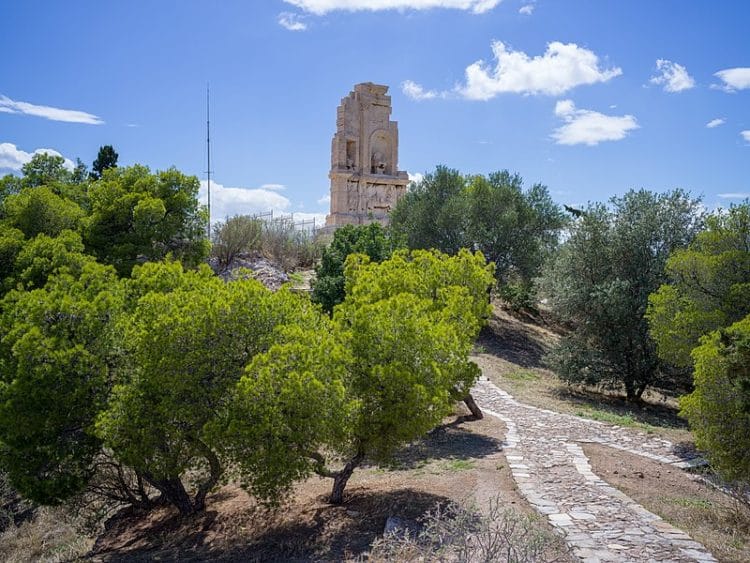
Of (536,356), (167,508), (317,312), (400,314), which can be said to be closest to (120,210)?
(167,508)

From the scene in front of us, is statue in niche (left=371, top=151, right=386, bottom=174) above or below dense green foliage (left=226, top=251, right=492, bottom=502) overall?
above

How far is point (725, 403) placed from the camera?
32.1ft

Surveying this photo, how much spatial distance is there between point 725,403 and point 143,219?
17.2m

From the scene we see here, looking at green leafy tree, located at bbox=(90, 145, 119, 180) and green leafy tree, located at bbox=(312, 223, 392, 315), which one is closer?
green leafy tree, located at bbox=(312, 223, 392, 315)

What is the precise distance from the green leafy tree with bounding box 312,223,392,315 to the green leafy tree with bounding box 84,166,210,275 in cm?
420

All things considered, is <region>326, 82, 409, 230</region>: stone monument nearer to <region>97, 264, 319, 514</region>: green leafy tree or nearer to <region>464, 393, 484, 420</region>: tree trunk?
<region>464, 393, 484, 420</region>: tree trunk

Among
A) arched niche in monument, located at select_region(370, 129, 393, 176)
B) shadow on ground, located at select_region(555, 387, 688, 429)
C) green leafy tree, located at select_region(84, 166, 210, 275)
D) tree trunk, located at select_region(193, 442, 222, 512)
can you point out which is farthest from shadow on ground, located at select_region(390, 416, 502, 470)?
arched niche in monument, located at select_region(370, 129, 393, 176)

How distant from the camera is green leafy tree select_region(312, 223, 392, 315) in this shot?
70.5ft

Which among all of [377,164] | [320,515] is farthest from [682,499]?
[377,164]

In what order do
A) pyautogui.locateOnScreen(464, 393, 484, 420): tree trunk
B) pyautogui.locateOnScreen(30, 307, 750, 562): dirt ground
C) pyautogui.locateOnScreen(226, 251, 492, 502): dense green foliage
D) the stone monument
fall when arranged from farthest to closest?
1. the stone monument
2. pyautogui.locateOnScreen(464, 393, 484, 420): tree trunk
3. pyautogui.locateOnScreen(30, 307, 750, 562): dirt ground
4. pyautogui.locateOnScreen(226, 251, 492, 502): dense green foliage

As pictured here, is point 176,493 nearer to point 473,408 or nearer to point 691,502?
point 473,408

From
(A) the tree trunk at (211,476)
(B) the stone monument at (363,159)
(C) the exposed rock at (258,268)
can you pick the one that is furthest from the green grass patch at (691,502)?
(B) the stone monument at (363,159)

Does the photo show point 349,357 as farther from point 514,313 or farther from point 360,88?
point 360,88

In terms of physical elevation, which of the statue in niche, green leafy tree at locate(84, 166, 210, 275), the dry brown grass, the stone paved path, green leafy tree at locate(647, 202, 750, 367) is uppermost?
the statue in niche
